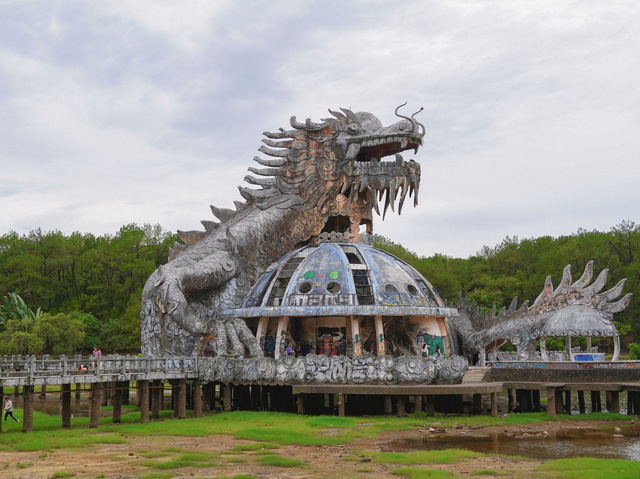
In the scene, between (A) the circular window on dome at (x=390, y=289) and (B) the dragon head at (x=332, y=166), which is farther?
(B) the dragon head at (x=332, y=166)

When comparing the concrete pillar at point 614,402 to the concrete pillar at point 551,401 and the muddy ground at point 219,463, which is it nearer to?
the concrete pillar at point 551,401

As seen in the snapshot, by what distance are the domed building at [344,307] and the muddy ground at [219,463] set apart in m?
9.56

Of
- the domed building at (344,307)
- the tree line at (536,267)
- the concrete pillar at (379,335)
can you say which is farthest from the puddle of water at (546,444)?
the tree line at (536,267)

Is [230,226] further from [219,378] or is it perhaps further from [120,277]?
[120,277]

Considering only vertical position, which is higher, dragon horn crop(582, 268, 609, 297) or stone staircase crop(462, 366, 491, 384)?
dragon horn crop(582, 268, 609, 297)

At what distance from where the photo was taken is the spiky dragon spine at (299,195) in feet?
122

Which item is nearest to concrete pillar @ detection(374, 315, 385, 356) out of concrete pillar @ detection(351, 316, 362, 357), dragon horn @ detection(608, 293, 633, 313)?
concrete pillar @ detection(351, 316, 362, 357)

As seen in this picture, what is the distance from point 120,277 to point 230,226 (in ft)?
137

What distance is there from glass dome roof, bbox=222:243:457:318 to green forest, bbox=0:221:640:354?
28.9m

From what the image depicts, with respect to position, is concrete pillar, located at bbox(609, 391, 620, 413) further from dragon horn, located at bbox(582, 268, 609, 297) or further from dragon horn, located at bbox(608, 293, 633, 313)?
dragon horn, located at bbox(582, 268, 609, 297)

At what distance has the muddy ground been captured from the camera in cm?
1980

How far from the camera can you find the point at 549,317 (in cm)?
3738

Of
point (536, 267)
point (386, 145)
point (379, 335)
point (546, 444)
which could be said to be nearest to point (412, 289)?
point (379, 335)

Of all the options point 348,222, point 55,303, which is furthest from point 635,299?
point 55,303
